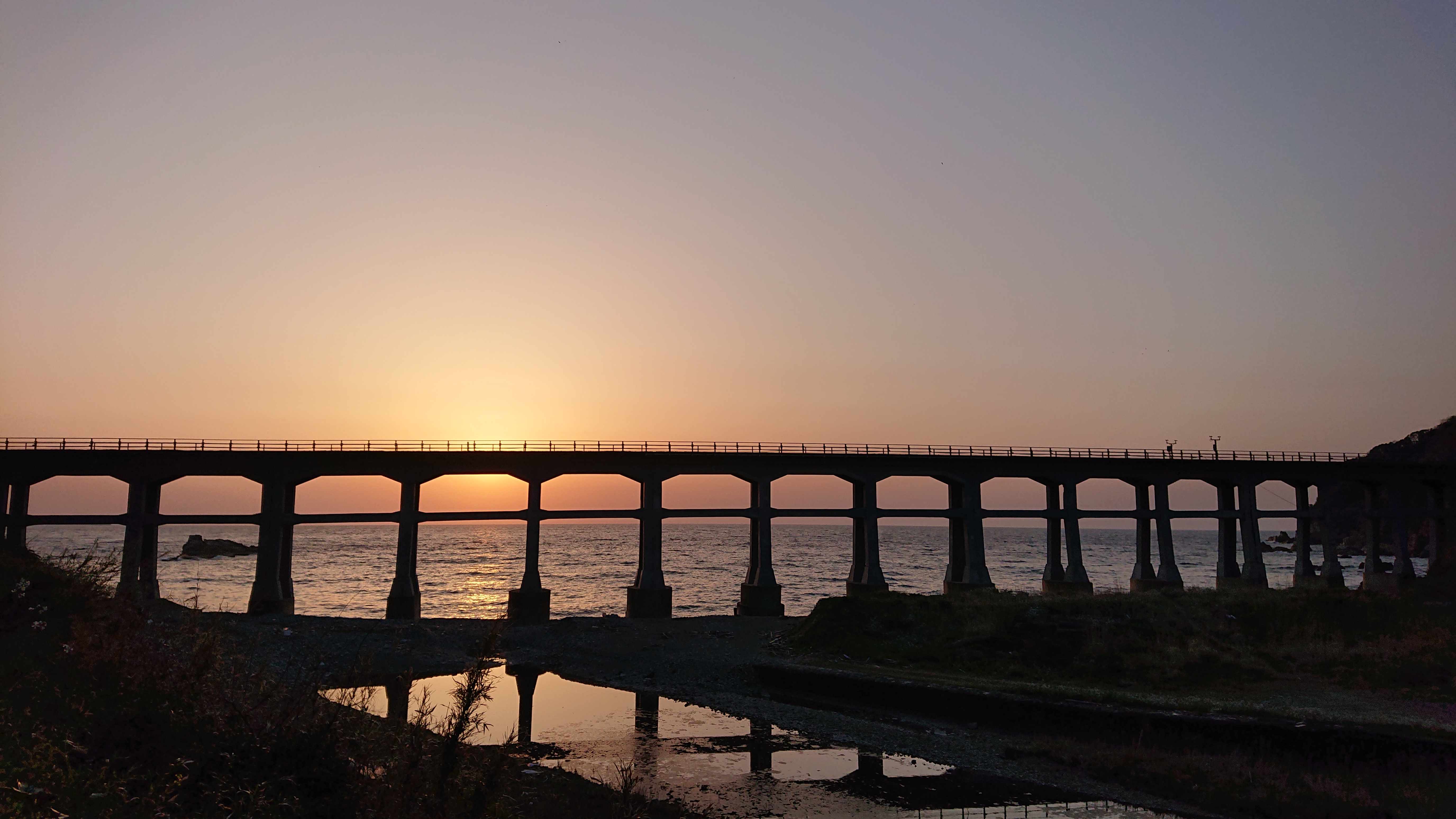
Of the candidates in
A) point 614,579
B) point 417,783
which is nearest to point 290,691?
point 417,783

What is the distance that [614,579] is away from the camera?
320 feet

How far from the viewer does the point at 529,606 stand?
47.7m

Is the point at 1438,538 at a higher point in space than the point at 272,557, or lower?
lower

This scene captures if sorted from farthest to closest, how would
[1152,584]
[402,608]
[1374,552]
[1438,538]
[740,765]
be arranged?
[1438,538] < [1374,552] < [1152,584] < [402,608] < [740,765]

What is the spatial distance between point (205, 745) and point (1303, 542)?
249 ft

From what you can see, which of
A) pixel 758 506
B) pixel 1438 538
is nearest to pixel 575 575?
pixel 758 506

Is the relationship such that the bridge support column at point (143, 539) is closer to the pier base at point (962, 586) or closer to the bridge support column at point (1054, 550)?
the pier base at point (962, 586)

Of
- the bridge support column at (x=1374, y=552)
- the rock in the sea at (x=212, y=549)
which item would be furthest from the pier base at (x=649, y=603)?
the rock in the sea at (x=212, y=549)

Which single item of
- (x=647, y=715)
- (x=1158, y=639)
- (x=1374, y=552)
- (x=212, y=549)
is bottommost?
(x=212, y=549)

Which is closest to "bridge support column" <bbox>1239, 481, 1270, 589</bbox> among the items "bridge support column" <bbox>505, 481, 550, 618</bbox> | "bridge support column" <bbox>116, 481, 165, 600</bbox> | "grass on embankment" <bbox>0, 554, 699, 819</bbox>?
"bridge support column" <bbox>505, 481, 550, 618</bbox>

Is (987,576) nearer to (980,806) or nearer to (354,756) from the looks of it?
(980,806)

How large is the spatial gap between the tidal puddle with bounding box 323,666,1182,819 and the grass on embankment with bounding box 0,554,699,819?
82 centimetres

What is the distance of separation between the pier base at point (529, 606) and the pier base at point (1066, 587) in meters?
31.9

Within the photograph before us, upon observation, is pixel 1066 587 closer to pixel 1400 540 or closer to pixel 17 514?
pixel 1400 540
